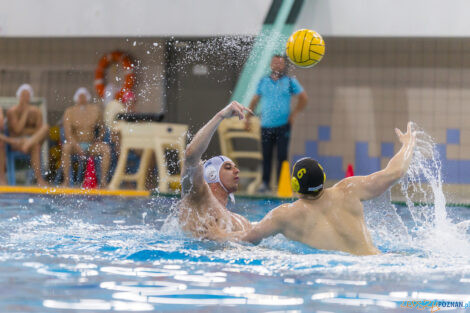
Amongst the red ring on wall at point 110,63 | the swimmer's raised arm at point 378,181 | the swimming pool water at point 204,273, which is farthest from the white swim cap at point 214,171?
the red ring on wall at point 110,63

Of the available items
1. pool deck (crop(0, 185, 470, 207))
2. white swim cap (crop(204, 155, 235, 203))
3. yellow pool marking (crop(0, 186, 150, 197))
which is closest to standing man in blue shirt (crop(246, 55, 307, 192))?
pool deck (crop(0, 185, 470, 207))

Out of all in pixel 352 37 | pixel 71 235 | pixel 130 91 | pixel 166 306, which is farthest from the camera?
pixel 130 91

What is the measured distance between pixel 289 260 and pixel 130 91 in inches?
317

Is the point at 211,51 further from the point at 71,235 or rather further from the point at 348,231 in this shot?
the point at 348,231

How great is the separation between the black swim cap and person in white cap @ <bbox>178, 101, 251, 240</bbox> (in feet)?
2.22

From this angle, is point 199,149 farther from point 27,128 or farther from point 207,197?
point 27,128

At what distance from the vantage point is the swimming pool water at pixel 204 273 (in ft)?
10.9

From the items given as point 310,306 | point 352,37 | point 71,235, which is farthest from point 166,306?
point 352,37

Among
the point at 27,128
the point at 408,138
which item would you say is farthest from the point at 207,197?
the point at 27,128

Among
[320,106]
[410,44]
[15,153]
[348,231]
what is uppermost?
[410,44]

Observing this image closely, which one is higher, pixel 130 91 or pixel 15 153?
pixel 130 91

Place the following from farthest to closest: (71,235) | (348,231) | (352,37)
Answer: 1. (352,37)
2. (71,235)
3. (348,231)

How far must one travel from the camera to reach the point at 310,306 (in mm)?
3279

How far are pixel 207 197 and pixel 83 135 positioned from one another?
562 cm
